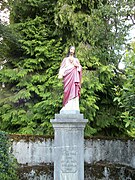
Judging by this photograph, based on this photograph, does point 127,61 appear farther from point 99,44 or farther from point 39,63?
point 39,63

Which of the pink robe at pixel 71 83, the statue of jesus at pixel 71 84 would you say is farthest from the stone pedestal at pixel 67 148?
the pink robe at pixel 71 83

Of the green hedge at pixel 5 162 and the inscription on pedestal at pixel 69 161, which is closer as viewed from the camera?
the inscription on pedestal at pixel 69 161

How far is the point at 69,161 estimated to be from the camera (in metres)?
5.24

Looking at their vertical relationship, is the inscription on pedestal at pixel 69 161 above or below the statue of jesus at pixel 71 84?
below

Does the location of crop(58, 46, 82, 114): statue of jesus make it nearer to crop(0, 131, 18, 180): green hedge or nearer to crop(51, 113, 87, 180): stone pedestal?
crop(51, 113, 87, 180): stone pedestal

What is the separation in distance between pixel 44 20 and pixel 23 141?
3891 mm

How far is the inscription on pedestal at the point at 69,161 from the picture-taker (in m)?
5.23

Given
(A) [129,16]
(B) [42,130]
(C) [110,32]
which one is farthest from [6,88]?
(A) [129,16]

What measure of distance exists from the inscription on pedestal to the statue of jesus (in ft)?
2.44

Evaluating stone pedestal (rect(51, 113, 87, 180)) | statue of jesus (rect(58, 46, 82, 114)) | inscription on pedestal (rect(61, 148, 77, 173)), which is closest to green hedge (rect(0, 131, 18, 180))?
stone pedestal (rect(51, 113, 87, 180))

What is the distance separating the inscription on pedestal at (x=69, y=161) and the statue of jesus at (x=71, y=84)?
2.44 feet

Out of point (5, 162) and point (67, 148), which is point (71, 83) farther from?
point (5, 162)

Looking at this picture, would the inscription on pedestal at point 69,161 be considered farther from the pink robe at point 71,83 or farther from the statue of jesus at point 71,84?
the pink robe at point 71,83

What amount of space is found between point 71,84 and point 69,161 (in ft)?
4.77
